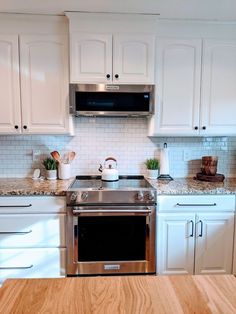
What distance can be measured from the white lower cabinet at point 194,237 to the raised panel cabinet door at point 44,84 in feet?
4.12

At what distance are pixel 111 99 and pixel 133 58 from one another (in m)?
0.43

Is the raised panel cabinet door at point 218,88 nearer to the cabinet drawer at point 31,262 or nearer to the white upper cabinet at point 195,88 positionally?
the white upper cabinet at point 195,88

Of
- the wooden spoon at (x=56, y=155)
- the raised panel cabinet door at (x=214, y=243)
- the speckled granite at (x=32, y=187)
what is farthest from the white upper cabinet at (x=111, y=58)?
the raised panel cabinet door at (x=214, y=243)

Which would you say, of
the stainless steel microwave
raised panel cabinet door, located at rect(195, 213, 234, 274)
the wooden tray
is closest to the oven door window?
raised panel cabinet door, located at rect(195, 213, 234, 274)

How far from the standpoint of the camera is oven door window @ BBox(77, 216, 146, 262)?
7.32ft

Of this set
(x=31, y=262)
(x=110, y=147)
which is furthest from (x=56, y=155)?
(x=31, y=262)

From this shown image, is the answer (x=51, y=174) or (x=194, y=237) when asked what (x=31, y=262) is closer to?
(x=51, y=174)

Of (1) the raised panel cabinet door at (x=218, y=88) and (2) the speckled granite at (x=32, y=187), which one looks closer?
(2) the speckled granite at (x=32, y=187)

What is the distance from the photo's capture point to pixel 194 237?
2305mm

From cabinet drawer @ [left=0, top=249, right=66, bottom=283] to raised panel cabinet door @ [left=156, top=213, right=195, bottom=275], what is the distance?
2.78 feet

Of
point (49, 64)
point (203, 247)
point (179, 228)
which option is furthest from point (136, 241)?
point (49, 64)

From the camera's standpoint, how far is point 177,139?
2893 mm

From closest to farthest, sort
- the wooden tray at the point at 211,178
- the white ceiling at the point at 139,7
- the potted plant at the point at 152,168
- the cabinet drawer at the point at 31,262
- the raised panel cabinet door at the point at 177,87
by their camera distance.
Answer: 1. the white ceiling at the point at 139,7
2. the cabinet drawer at the point at 31,262
3. the raised panel cabinet door at the point at 177,87
4. the wooden tray at the point at 211,178
5. the potted plant at the point at 152,168

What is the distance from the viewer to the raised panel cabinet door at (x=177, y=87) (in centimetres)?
249
